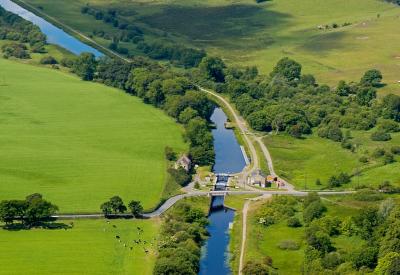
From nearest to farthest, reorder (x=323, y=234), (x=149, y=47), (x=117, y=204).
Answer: (x=323, y=234), (x=117, y=204), (x=149, y=47)

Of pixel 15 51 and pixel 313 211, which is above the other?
pixel 15 51

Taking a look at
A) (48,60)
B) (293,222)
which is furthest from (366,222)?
(48,60)

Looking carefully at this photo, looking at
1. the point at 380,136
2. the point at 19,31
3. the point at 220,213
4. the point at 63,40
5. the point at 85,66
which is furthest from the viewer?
the point at 63,40

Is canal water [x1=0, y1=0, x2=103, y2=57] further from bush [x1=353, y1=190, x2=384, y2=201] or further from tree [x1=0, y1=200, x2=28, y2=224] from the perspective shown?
tree [x1=0, y1=200, x2=28, y2=224]

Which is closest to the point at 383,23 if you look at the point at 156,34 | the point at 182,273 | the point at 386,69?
the point at 386,69

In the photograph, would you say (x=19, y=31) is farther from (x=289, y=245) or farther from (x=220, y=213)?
(x=289, y=245)
